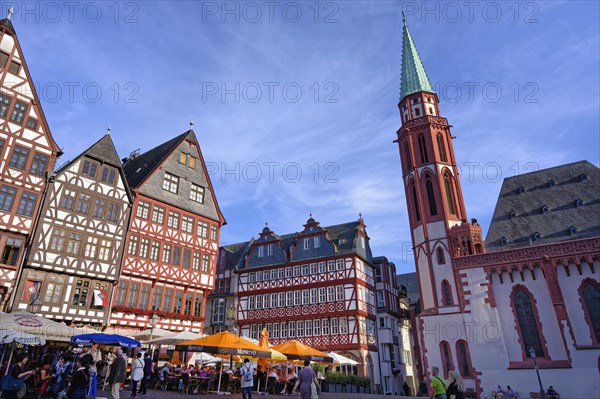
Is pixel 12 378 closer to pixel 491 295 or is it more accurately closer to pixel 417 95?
pixel 491 295

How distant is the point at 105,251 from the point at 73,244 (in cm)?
186

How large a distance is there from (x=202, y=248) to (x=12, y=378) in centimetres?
2204

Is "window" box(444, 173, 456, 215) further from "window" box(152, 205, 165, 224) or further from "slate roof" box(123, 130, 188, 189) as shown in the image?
"window" box(152, 205, 165, 224)

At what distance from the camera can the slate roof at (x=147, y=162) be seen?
29361 mm

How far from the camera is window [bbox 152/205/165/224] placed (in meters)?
28.0

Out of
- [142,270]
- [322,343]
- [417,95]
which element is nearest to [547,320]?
[322,343]

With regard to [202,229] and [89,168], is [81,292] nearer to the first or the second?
[89,168]

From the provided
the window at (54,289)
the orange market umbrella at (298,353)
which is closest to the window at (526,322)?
the orange market umbrella at (298,353)

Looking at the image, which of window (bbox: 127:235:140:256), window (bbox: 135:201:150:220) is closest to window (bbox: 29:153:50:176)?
window (bbox: 135:201:150:220)

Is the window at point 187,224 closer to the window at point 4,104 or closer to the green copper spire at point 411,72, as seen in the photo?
the window at point 4,104

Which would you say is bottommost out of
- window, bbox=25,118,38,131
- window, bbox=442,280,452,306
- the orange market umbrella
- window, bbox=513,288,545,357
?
the orange market umbrella

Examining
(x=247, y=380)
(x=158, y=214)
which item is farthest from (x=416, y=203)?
(x=247, y=380)

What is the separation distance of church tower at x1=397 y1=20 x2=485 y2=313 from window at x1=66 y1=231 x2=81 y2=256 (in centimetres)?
2435

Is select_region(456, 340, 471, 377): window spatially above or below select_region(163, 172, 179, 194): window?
below
